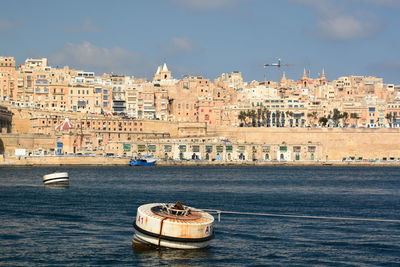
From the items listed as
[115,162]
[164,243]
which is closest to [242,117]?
[115,162]

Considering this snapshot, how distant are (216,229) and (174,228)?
534cm

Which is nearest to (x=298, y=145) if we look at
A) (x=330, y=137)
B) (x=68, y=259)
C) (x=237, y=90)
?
(x=330, y=137)

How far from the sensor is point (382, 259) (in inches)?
937

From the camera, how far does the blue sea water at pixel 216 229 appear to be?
23.5 metres

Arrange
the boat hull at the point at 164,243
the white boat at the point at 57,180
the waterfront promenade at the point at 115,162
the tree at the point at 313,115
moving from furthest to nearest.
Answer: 1. the tree at the point at 313,115
2. the waterfront promenade at the point at 115,162
3. the white boat at the point at 57,180
4. the boat hull at the point at 164,243

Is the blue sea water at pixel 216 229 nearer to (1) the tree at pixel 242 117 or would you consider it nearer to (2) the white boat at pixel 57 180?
(2) the white boat at pixel 57 180

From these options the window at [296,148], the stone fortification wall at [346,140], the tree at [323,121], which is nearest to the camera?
the window at [296,148]

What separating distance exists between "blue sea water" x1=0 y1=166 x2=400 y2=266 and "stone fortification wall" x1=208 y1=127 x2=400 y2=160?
54.1 meters

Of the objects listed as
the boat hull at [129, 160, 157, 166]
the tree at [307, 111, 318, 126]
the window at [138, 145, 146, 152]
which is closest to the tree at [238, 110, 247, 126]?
the tree at [307, 111, 318, 126]

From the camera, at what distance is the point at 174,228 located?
23.1 meters

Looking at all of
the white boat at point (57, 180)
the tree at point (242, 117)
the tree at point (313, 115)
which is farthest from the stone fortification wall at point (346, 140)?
the white boat at point (57, 180)

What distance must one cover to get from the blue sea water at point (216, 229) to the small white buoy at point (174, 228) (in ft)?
1.13

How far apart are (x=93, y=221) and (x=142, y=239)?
6.78 m

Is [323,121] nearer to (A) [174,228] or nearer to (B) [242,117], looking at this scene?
(B) [242,117]
